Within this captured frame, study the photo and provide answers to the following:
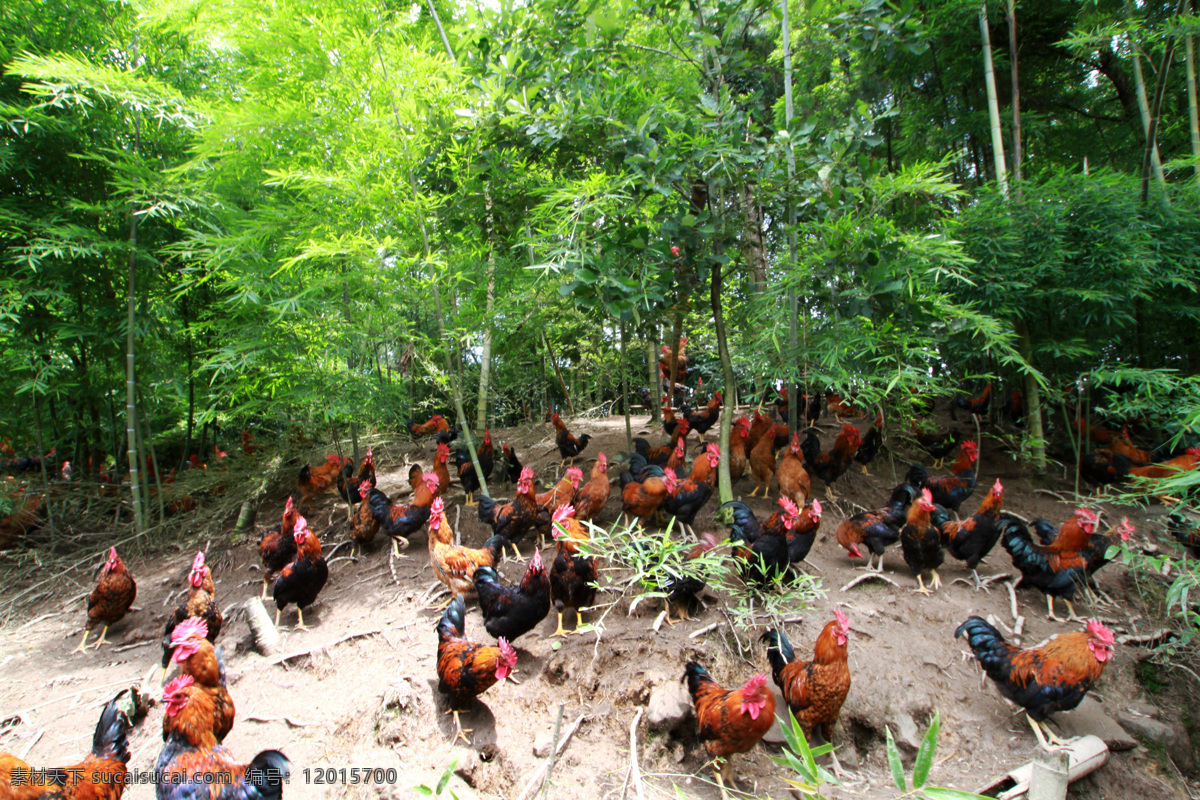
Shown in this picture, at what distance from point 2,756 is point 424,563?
8.50 ft

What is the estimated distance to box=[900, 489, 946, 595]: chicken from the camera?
3.67 m

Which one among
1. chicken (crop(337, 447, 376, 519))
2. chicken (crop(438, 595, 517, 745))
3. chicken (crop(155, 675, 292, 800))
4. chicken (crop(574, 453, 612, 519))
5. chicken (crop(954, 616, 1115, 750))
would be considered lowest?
chicken (crop(954, 616, 1115, 750))

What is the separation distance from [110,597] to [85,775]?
2.49 meters

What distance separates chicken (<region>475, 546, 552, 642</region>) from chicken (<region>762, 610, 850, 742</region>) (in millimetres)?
1378

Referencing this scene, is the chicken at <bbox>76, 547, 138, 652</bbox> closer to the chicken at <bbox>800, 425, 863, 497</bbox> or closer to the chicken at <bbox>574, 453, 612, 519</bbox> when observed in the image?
the chicken at <bbox>574, 453, 612, 519</bbox>

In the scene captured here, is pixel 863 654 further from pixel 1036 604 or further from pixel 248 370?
pixel 248 370

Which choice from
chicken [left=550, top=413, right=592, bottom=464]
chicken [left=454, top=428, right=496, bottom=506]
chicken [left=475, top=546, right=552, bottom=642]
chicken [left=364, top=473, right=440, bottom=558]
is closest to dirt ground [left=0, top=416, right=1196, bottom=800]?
chicken [left=475, top=546, right=552, bottom=642]

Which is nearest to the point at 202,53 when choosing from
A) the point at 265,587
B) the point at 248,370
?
the point at 248,370

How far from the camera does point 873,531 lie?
3.86 metres

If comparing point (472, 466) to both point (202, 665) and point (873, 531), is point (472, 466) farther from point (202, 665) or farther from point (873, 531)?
point (873, 531)

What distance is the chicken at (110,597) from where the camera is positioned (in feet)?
12.7

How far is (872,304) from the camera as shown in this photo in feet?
9.65

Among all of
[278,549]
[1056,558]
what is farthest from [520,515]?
[1056,558]

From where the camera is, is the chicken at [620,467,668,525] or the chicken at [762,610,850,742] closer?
the chicken at [762,610,850,742]
